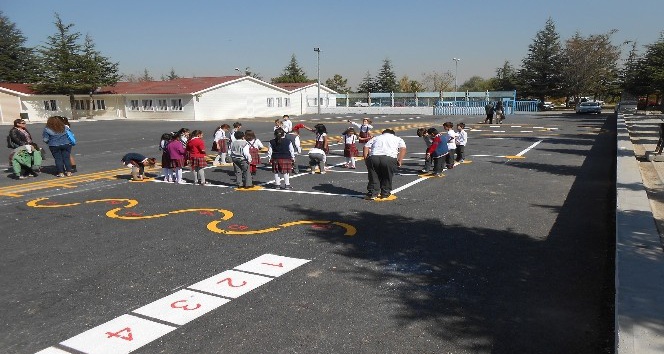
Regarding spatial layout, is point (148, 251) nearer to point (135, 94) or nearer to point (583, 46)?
point (135, 94)

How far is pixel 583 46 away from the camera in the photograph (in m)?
61.3

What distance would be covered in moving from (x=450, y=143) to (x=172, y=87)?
45.8m

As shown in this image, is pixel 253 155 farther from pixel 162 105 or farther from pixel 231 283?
pixel 162 105

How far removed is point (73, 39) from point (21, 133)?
49517 mm

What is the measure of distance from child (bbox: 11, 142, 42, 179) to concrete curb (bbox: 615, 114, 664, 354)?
1516cm

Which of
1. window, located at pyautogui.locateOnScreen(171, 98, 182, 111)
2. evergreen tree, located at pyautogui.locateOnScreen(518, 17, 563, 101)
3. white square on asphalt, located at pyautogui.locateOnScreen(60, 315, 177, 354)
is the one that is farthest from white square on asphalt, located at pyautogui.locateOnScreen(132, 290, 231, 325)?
evergreen tree, located at pyautogui.locateOnScreen(518, 17, 563, 101)

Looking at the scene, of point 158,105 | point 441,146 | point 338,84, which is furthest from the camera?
point 338,84

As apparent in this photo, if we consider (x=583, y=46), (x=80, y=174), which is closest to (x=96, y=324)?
(x=80, y=174)

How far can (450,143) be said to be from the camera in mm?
13391

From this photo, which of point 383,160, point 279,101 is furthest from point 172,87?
point 383,160

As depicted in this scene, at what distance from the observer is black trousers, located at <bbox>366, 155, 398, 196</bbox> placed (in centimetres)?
984

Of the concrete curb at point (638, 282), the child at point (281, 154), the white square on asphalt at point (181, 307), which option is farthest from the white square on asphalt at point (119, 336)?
the child at point (281, 154)

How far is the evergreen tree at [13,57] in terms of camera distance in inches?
2621

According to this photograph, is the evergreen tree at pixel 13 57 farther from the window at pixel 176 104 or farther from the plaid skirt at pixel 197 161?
the plaid skirt at pixel 197 161
